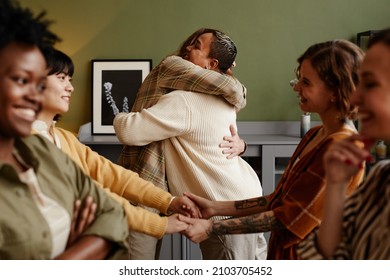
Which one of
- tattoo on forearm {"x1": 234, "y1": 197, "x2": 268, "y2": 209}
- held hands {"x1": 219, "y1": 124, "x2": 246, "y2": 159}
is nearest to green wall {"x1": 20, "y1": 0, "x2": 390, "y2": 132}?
held hands {"x1": 219, "y1": 124, "x2": 246, "y2": 159}

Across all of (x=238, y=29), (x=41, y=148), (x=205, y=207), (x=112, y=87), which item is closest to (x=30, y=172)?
(x=41, y=148)

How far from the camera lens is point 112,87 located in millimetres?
2951

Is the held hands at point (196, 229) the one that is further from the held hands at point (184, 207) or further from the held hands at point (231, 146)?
the held hands at point (231, 146)

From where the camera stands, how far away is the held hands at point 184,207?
140cm

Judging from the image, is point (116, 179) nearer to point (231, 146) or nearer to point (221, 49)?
point (231, 146)

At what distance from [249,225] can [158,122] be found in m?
0.45

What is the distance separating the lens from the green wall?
3.00 m

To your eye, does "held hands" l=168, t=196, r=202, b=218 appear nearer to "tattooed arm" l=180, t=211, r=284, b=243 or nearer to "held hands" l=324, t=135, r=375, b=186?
"tattooed arm" l=180, t=211, r=284, b=243

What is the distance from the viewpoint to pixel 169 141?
168 cm

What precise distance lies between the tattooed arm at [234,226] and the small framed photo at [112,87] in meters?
1.65

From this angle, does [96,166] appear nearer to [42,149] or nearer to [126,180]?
[126,180]
